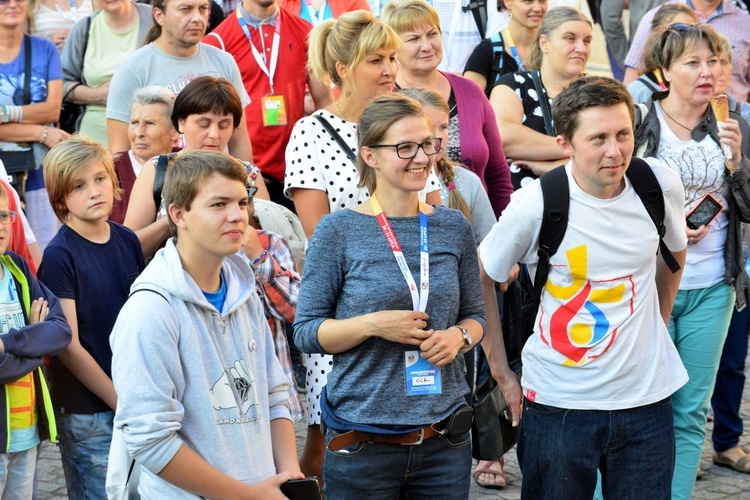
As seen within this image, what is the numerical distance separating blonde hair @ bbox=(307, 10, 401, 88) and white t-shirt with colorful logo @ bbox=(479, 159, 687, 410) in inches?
40.8

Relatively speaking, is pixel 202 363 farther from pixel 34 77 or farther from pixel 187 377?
pixel 34 77

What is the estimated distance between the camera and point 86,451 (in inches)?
153

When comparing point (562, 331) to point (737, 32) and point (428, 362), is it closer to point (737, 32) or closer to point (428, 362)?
point (428, 362)

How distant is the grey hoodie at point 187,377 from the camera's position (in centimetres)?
278

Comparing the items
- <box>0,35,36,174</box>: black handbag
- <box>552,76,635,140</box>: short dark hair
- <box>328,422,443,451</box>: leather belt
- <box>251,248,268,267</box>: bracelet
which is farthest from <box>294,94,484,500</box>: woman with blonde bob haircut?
<box>0,35,36,174</box>: black handbag

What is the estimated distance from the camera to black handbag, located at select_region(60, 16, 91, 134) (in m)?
6.88

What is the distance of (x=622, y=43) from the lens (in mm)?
9219

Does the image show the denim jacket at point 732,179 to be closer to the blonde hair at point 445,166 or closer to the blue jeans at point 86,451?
the blonde hair at point 445,166

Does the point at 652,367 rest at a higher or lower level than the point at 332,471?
higher

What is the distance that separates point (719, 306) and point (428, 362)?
6.48 ft

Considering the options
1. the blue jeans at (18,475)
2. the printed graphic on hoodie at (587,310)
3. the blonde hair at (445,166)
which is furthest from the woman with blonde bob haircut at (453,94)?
the blue jeans at (18,475)

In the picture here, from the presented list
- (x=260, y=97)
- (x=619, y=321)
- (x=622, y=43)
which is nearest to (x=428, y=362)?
(x=619, y=321)

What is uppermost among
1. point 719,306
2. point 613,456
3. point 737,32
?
point 737,32

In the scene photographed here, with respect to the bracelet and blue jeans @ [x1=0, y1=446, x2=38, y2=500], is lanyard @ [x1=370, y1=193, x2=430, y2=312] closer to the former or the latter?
the bracelet
